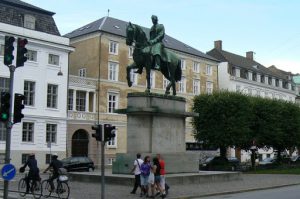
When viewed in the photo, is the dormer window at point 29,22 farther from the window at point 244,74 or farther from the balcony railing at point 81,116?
the window at point 244,74

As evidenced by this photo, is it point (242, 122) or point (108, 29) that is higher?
point (108, 29)

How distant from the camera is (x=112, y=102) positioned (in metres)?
62.2

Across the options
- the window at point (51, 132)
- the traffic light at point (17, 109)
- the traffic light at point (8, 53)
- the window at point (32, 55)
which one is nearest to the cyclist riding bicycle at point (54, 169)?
the traffic light at point (17, 109)

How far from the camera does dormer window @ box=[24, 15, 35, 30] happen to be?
169ft

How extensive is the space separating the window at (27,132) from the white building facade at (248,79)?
3675cm

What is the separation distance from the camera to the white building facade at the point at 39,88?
49.8 metres

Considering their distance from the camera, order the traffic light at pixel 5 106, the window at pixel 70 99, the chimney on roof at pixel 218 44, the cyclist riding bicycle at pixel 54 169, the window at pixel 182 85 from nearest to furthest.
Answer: the traffic light at pixel 5 106, the cyclist riding bicycle at pixel 54 169, the window at pixel 70 99, the window at pixel 182 85, the chimney on roof at pixel 218 44

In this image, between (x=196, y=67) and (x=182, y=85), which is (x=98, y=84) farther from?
(x=196, y=67)

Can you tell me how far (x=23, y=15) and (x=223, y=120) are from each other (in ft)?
74.7

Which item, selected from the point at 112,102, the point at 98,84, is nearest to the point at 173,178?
the point at 98,84

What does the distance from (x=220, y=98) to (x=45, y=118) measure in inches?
712

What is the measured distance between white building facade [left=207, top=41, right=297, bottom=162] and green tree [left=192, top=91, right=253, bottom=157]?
2728 cm

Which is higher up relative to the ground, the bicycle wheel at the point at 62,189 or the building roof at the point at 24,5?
the building roof at the point at 24,5

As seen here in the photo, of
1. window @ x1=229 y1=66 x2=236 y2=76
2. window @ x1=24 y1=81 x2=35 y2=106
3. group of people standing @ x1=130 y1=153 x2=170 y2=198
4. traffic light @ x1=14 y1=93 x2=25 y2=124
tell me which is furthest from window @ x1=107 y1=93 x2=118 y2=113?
traffic light @ x1=14 y1=93 x2=25 y2=124
